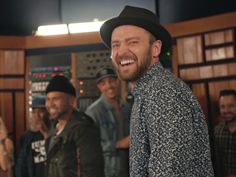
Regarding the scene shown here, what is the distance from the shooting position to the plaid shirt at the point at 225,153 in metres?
3.26

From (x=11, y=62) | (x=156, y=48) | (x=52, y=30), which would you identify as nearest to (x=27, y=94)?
(x=11, y=62)

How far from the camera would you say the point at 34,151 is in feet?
10.8

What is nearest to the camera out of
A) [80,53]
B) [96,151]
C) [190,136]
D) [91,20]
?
[190,136]

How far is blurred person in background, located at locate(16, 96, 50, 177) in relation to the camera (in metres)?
3.27

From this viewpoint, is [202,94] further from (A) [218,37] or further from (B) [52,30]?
(B) [52,30]

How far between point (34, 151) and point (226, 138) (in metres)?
1.50

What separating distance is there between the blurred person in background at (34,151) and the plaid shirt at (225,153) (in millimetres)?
1347

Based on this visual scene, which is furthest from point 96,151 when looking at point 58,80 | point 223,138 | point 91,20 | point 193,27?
point 91,20

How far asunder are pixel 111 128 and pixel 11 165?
0.88m

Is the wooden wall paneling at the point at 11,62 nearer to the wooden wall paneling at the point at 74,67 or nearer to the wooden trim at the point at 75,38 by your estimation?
the wooden trim at the point at 75,38

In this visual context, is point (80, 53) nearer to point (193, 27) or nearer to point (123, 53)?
point (193, 27)

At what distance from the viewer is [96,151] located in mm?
2402

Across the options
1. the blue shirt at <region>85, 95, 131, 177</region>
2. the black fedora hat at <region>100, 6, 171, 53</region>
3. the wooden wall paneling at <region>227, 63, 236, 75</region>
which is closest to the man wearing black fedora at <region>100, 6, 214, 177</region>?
the black fedora hat at <region>100, 6, 171, 53</region>

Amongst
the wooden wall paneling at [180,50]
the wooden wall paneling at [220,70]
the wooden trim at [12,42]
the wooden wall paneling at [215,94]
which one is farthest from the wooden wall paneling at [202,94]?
the wooden trim at [12,42]
